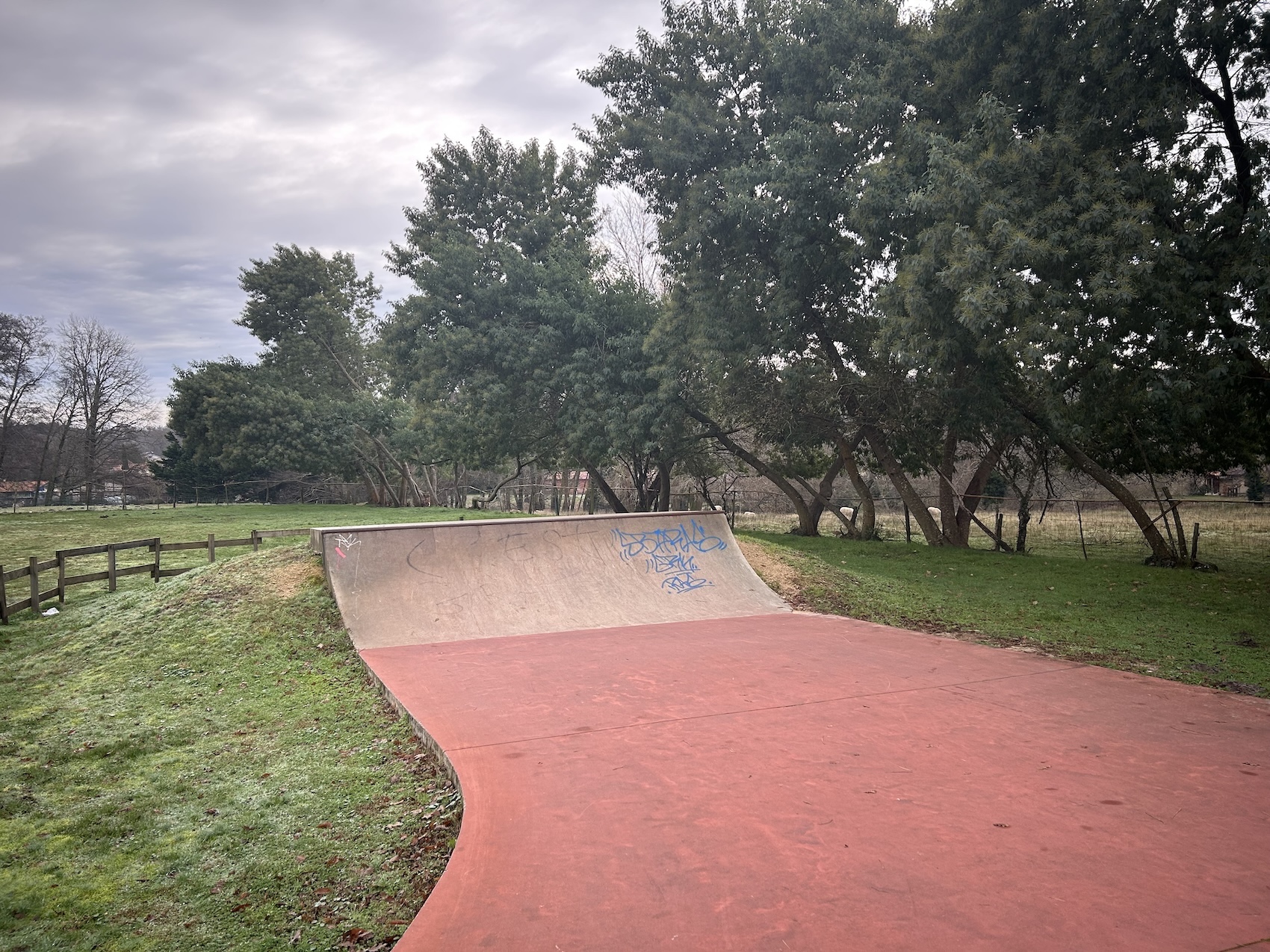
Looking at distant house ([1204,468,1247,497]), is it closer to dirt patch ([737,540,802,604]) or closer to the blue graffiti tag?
dirt patch ([737,540,802,604])

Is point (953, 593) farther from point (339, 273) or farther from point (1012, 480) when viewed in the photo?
point (339, 273)

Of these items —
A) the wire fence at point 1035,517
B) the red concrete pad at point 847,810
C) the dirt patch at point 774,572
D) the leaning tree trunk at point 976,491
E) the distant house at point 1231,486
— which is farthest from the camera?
the distant house at point 1231,486

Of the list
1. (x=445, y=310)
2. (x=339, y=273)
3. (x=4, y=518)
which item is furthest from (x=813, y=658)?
(x=339, y=273)

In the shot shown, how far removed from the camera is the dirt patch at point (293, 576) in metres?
9.27

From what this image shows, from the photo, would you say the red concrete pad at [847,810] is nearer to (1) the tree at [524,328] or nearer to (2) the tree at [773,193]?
(2) the tree at [773,193]

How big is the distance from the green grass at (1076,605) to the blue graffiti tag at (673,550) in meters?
1.45

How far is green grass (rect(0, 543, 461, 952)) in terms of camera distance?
312 cm

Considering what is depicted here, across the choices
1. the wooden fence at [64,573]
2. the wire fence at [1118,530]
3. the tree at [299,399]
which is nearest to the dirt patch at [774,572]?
the wire fence at [1118,530]

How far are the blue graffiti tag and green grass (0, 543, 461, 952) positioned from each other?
4.08 meters

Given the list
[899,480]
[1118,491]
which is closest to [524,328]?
[899,480]

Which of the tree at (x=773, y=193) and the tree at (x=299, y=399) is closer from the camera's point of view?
the tree at (x=773, y=193)

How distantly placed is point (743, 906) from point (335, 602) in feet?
23.0

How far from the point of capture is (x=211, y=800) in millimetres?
4266

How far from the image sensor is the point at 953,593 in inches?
450
